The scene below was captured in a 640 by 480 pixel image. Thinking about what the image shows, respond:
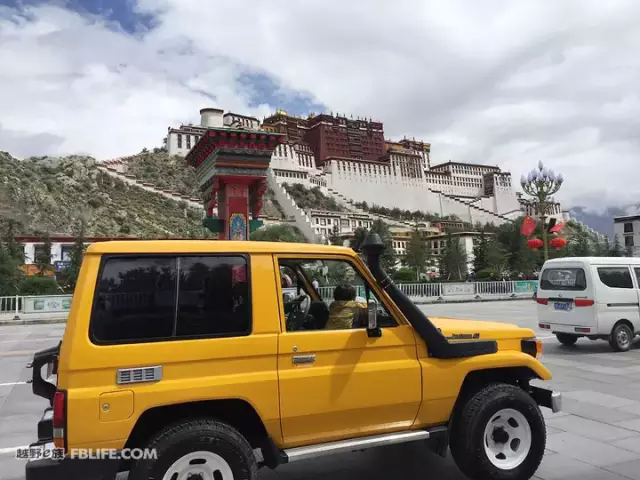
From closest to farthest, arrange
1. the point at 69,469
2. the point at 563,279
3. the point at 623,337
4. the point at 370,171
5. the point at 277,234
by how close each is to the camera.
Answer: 1. the point at 69,469
2. the point at 623,337
3. the point at 563,279
4. the point at 277,234
5. the point at 370,171

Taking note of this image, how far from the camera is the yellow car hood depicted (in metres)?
4.54

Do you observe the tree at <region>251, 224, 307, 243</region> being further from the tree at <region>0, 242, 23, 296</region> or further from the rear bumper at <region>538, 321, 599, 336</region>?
the rear bumper at <region>538, 321, 599, 336</region>

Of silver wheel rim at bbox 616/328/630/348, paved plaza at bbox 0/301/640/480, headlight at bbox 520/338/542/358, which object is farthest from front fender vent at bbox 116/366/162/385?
silver wheel rim at bbox 616/328/630/348

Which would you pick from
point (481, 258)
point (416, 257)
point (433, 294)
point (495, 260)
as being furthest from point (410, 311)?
point (416, 257)

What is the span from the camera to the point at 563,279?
11633 millimetres

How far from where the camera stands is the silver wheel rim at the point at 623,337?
440 inches

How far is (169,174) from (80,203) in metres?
23.0

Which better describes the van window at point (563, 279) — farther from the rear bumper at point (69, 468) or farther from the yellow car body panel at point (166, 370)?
the rear bumper at point (69, 468)

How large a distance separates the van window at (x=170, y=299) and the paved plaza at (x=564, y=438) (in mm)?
1758

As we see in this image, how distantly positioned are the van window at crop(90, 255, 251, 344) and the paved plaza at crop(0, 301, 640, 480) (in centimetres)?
176

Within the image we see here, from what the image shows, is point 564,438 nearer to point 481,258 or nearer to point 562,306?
point 562,306

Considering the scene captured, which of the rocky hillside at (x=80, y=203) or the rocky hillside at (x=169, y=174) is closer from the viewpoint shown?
the rocky hillside at (x=80, y=203)

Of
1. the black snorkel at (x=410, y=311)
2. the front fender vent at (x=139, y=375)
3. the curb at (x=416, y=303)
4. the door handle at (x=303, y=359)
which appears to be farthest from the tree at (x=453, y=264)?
the front fender vent at (x=139, y=375)

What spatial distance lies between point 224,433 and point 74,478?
0.92 metres
